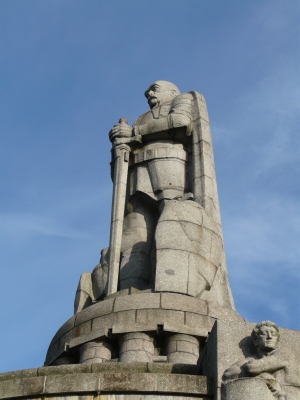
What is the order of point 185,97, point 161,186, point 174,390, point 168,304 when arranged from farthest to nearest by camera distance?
point 185,97
point 161,186
point 168,304
point 174,390

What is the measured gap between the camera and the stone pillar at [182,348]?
1260 centimetres

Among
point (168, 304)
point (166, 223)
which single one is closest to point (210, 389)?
point (168, 304)

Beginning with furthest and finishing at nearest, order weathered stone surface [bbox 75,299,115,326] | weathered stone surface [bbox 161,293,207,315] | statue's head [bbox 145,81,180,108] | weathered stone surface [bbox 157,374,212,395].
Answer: statue's head [bbox 145,81,180,108], weathered stone surface [bbox 75,299,115,326], weathered stone surface [bbox 161,293,207,315], weathered stone surface [bbox 157,374,212,395]

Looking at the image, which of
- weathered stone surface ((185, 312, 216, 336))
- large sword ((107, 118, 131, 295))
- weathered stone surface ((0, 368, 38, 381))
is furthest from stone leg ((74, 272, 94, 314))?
weathered stone surface ((0, 368, 38, 381))

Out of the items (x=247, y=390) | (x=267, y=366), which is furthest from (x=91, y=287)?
(x=247, y=390)

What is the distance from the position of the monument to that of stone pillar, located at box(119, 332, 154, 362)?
0.02 meters

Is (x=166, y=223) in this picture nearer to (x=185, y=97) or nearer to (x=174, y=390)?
(x=185, y=97)

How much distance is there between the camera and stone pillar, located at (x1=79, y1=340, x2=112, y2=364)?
12.9 metres

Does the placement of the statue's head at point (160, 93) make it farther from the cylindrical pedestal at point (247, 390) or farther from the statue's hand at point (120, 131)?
the cylindrical pedestal at point (247, 390)

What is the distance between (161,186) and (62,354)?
4191 millimetres

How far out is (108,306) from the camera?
13328 millimetres

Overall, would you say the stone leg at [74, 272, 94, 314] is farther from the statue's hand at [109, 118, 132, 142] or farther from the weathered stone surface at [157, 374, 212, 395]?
the weathered stone surface at [157, 374, 212, 395]

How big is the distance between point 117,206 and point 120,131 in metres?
1.73

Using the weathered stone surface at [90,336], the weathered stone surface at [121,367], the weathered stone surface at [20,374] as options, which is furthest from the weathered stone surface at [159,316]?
the weathered stone surface at [20,374]
